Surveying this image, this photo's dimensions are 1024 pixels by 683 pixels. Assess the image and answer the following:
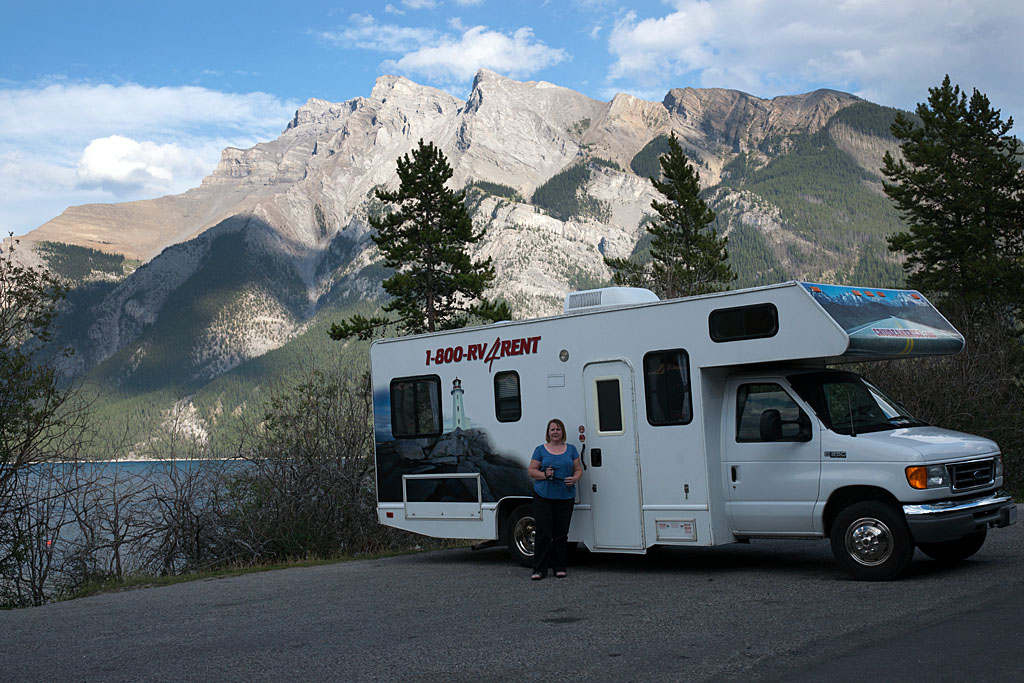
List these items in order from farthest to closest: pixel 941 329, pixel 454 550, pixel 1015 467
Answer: pixel 1015 467 < pixel 454 550 < pixel 941 329

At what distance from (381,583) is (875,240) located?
175870mm

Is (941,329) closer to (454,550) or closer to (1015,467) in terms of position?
(454,550)

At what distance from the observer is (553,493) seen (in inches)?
426

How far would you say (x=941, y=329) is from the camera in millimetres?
10641

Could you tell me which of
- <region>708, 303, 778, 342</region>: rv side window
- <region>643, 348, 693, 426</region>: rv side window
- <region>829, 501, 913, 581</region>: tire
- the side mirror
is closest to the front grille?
<region>829, 501, 913, 581</region>: tire

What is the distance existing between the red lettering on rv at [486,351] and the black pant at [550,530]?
192cm

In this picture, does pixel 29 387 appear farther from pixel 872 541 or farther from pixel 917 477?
pixel 917 477

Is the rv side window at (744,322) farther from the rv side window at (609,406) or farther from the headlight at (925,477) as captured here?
the headlight at (925,477)

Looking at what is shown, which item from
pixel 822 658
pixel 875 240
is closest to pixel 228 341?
pixel 875 240

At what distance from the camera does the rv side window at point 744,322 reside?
32.1 ft

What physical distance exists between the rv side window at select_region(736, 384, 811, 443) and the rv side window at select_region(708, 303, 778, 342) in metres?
0.61

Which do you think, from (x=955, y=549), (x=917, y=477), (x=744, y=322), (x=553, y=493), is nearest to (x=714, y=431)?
(x=744, y=322)

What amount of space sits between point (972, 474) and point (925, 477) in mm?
700

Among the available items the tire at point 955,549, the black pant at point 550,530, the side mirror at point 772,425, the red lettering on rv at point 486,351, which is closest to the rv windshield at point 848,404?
the side mirror at point 772,425
